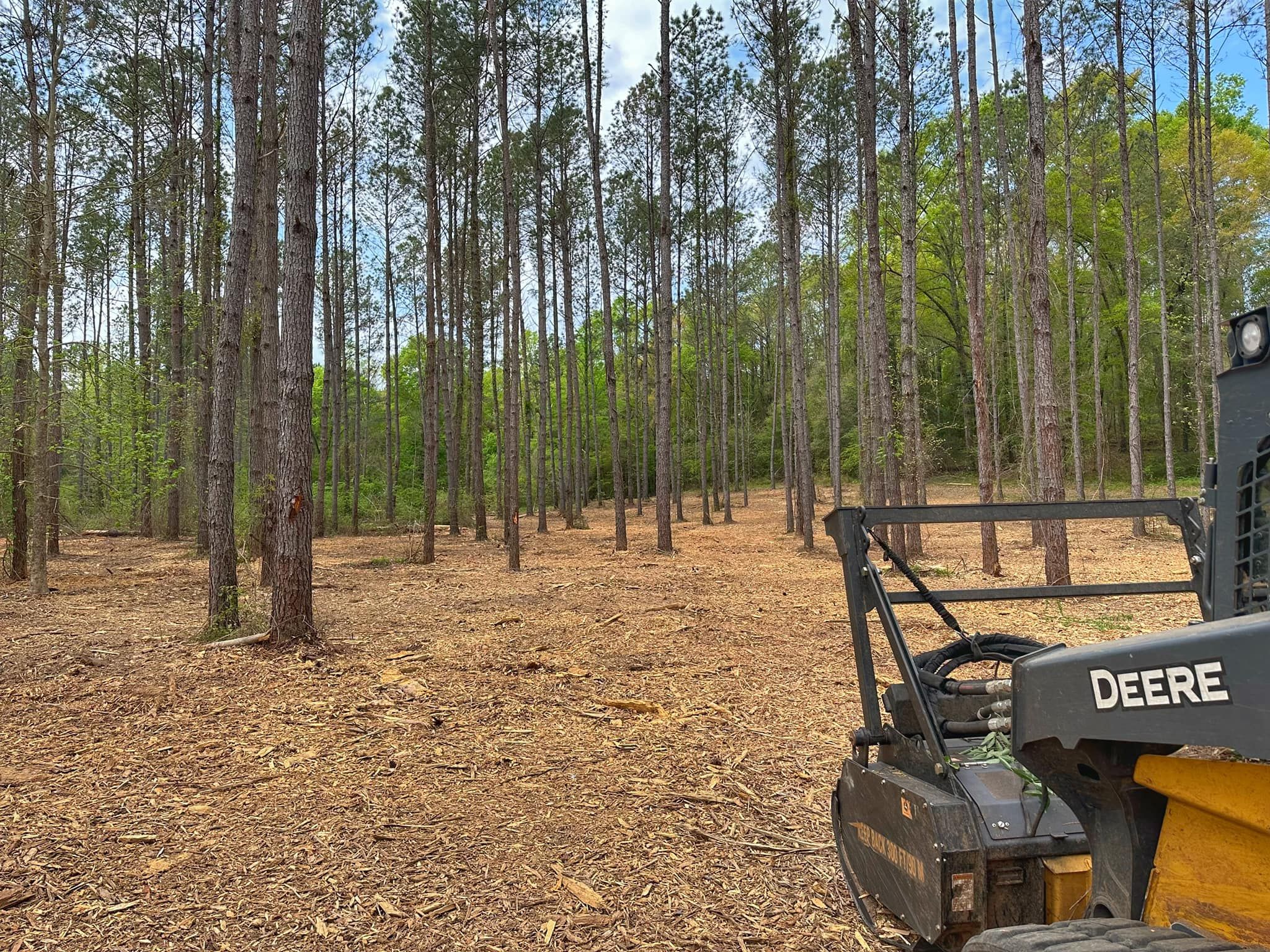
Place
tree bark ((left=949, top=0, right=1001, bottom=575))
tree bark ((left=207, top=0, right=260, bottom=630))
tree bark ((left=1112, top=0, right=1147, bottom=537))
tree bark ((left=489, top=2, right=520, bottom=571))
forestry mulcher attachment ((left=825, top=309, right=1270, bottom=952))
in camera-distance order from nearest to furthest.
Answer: forestry mulcher attachment ((left=825, top=309, right=1270, bottom=952)) < tree bark ((left=207, top=0, right=260, bottom=630)) < tree bark ((left=949, top=0, right=1001, bottom=575)) < tree bark ((left=489, top=2, right=520, bottom=571)) < tree bark ((left=1112, top=0, right=1147, bottom=537))

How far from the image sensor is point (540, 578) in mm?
11672

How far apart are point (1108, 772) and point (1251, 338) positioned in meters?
0.86

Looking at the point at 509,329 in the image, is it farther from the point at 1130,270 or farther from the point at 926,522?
the point at 1130,270

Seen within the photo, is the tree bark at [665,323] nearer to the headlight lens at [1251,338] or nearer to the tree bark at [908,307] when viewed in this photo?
the tree bark at [908,307]

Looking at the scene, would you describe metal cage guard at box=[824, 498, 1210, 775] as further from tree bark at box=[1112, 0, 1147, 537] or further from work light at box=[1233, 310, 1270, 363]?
tree bark at box=[1112, 0, 1147, 537]

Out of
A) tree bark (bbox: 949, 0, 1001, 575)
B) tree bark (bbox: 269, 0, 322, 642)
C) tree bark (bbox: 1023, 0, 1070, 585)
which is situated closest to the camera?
tree bark (bbox: 269, 0, 322, 642)

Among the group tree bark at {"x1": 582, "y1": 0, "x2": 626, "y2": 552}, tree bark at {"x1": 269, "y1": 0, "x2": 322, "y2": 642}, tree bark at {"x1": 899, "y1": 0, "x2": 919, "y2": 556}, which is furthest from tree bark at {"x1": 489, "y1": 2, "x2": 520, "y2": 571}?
tree bark at {"x1": 899, "y1": 0, "x2": 919, "y2": 556}

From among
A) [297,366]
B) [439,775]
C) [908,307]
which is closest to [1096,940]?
[439,775]

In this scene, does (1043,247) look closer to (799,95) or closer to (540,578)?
(540,578)

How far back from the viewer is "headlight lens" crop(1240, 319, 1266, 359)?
1.38 meters

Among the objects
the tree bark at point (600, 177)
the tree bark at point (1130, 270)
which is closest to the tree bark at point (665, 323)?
the tree bark at point (600, 177)

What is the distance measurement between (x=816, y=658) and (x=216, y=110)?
54.3 ft

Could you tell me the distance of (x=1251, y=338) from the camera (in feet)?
4.62

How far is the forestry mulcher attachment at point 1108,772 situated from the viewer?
1.18 meters
